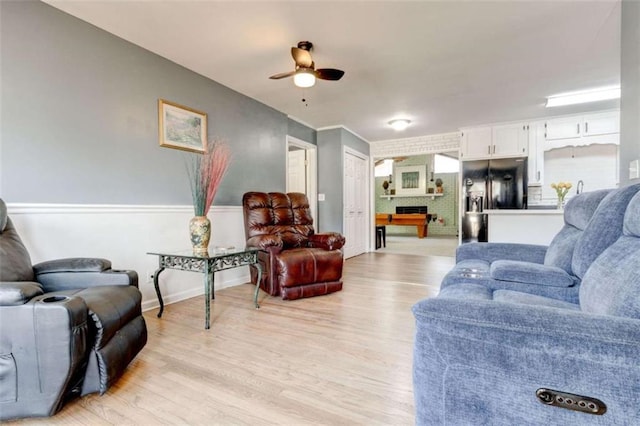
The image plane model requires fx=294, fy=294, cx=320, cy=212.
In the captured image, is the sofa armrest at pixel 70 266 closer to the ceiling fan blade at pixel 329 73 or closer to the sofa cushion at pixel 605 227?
the ceiling fan blade at pixel 329 73

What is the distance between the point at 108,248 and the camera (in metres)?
2.50

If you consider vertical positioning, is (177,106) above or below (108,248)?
above

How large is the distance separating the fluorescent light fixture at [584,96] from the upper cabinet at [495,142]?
100 cm

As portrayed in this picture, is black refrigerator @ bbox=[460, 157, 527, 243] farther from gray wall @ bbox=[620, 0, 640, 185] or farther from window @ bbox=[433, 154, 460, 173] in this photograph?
window @ bbox=[433, 154, 460, 173]

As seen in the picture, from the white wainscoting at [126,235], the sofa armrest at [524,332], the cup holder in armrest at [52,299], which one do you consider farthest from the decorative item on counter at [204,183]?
the sofa armrest at [524,332]

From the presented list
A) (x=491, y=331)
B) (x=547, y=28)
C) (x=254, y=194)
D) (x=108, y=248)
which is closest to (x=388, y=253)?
(x=254, y=194)

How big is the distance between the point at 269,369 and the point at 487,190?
513 cm

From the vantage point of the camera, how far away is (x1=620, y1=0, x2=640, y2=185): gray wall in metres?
1.88

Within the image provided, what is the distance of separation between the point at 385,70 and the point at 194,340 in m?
3.17

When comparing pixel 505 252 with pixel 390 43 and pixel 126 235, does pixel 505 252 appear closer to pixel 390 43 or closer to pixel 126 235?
pixel 390 43

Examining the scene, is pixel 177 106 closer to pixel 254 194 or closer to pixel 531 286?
pixel 254 194

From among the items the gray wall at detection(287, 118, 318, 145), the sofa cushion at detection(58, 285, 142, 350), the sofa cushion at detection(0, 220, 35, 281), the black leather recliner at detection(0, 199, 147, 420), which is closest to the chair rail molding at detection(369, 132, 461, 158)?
the gray wall at detection(287, 118, 318, 145)

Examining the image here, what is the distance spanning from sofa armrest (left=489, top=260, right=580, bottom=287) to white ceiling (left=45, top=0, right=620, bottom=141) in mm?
1934

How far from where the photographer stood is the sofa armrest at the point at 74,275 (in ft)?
5.73
